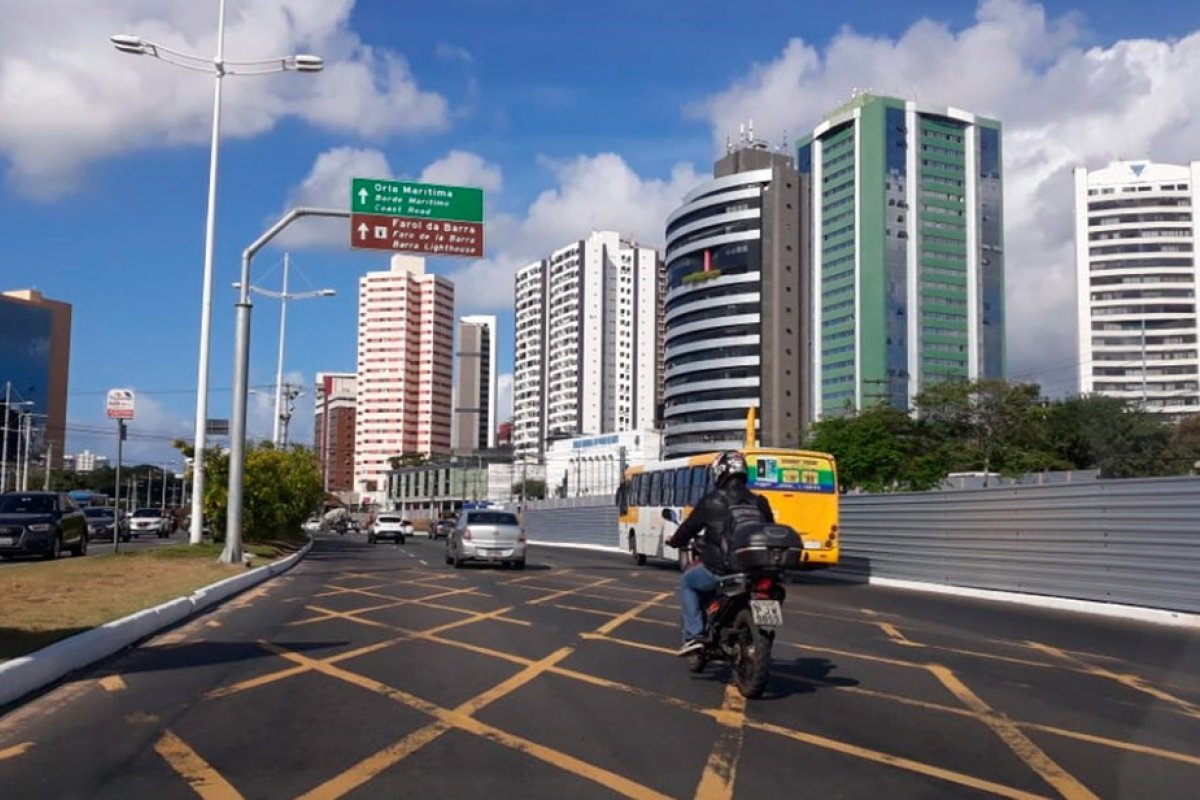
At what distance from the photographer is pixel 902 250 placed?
453 ft

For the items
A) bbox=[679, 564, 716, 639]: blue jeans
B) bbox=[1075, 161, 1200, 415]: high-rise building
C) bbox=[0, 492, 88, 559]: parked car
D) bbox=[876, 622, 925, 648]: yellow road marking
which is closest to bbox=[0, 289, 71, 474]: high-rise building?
bbox=[0, 492, 88, 559]: parked car

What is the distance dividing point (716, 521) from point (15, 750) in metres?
5.28

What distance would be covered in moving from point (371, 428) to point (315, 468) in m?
84.4

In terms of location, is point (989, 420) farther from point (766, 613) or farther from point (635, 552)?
point (766, 613)

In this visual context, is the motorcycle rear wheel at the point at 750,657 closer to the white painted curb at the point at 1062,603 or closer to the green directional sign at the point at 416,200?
the white painted curb at the point at 1062,603

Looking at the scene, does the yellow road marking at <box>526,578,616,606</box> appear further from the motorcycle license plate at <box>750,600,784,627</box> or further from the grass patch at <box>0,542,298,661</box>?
the motorcycle license plate at <box>750,600,784,627</box>

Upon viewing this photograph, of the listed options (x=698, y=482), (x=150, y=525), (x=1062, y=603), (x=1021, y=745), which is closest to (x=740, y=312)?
(x=150, y=525)

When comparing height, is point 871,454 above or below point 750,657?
above

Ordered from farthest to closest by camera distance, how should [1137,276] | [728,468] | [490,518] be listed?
1. [1137,276]
2. [490,518]
3. [728,468]

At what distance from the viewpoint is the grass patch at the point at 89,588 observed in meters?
11.7

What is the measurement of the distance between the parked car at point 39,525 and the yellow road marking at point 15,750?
71.3 ft

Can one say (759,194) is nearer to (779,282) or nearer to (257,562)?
(779,282)

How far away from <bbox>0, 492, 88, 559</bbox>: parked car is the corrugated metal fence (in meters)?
19.0

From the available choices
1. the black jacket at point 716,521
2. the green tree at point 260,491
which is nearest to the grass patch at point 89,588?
the green tree at point 260,491
